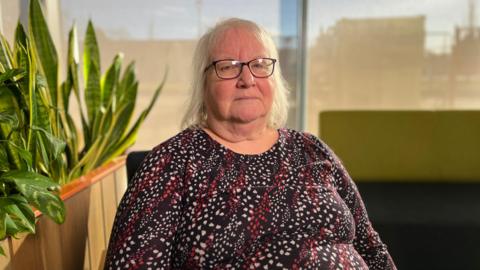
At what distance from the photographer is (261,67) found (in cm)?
132

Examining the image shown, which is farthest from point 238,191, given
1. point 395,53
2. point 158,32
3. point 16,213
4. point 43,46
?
point 395,53

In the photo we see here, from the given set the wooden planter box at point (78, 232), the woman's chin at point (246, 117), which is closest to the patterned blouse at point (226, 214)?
the woman's chin at point (246, 117)

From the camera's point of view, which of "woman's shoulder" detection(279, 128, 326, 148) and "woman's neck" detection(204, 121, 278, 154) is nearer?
"woman's neck" detection(204, 121, 278, 154)

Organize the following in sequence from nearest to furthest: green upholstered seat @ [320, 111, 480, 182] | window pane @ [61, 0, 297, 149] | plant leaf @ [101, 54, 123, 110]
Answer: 1. plant leaf @ [101, 54, 123, 110]
2. green upholstered seat @ [320, 111, 480, 182]
3. window pane @ [61, 0, 297, 149]

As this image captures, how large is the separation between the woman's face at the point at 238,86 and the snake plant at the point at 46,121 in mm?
491

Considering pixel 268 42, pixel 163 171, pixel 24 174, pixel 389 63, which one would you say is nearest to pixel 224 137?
pixel 163 171

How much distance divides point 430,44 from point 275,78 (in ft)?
7.01

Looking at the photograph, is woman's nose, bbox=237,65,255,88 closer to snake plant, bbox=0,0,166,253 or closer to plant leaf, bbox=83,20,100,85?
snake plant, bbox=0,0,166,253

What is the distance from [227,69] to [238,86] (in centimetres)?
7

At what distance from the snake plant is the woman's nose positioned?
0.56m

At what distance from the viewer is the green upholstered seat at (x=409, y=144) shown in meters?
2.55

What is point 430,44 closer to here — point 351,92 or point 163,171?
point 351,92

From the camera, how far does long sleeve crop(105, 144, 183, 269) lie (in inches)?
42.3

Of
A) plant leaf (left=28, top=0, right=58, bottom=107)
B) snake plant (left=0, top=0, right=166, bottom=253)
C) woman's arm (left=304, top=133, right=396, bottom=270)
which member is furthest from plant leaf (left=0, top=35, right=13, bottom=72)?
woman's arm (left=304, top=133, right=396, bottom=270)
